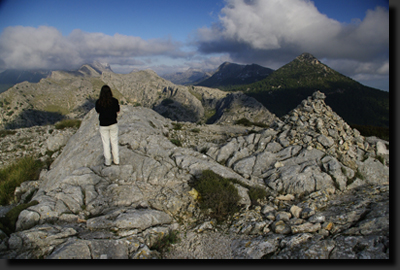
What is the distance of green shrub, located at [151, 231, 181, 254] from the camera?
18.4 ft

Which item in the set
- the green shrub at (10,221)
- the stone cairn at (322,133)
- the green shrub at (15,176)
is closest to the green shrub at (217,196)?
the stone cairn at (322,133)

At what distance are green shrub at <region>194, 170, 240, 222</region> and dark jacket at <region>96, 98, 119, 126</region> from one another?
5.09 metres

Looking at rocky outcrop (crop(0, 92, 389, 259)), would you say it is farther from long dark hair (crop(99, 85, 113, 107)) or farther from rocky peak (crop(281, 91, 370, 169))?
long dark hair (crop(99, 85, 113, 107))

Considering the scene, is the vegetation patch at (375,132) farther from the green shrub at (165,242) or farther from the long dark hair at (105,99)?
the long dark hair at (105,99)

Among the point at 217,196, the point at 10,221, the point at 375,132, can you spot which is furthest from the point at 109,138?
the point at 375,132

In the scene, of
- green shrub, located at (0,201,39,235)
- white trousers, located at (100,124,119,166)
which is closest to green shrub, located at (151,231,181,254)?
green shrub, located at (0,201,39,235)

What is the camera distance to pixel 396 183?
5652mm

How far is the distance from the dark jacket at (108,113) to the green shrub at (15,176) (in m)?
7.29

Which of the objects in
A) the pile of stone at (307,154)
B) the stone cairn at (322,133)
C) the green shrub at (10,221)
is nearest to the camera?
the green shrub at (10,221)

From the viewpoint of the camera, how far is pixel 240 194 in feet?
28.4

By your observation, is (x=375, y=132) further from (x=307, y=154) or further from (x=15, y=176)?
(x=15, y=176)

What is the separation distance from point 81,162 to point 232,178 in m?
8.52

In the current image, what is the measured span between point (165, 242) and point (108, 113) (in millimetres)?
5983

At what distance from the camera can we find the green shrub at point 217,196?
7.61m
